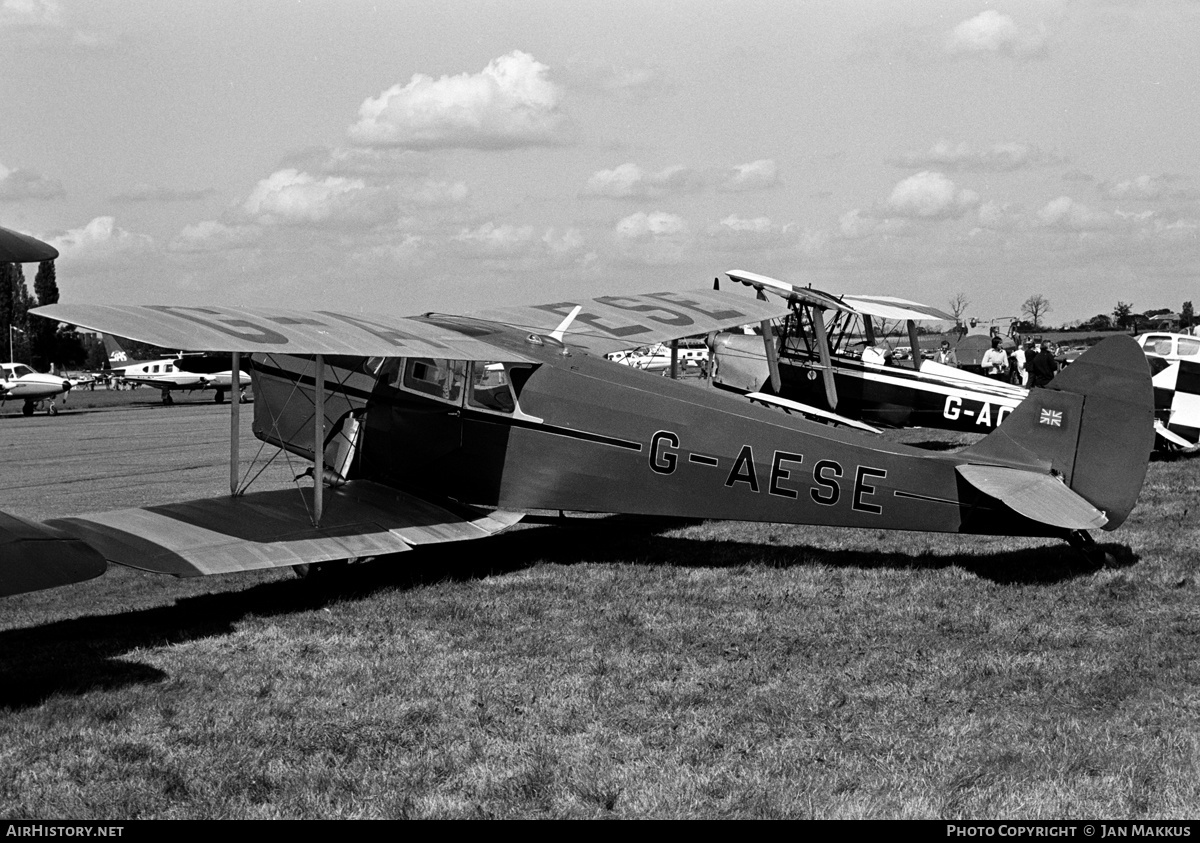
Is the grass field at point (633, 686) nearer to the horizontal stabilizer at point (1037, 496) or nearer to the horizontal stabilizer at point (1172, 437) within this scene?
the horizontal stabilizer at point (1037, 496)

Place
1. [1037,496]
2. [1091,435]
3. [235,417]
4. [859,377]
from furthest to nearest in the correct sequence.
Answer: [859,377] < [235,417] < [1091,435] < [1037,496]

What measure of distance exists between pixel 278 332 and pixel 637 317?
13.8 ft

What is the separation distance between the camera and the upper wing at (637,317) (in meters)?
9.60

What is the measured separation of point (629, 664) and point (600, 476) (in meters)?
2.46

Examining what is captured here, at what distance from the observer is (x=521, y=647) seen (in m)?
5.78

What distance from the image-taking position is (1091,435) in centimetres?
678

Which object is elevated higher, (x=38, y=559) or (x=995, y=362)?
(x=995, y=362)

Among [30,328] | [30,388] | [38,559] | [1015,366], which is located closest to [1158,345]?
[1015,366]

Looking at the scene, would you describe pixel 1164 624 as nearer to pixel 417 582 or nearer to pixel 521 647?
pixel 521 647

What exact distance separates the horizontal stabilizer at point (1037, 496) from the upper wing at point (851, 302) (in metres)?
7.24

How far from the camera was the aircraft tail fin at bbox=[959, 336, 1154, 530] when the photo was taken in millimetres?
6664

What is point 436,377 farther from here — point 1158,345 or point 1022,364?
Answer: point 1022,364

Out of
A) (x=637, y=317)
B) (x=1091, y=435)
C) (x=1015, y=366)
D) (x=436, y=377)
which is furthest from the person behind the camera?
(x=1015, y=366)

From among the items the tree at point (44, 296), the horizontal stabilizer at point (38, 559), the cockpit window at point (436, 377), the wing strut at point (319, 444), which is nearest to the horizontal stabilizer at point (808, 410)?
the cockpit window at point (436, 377)
